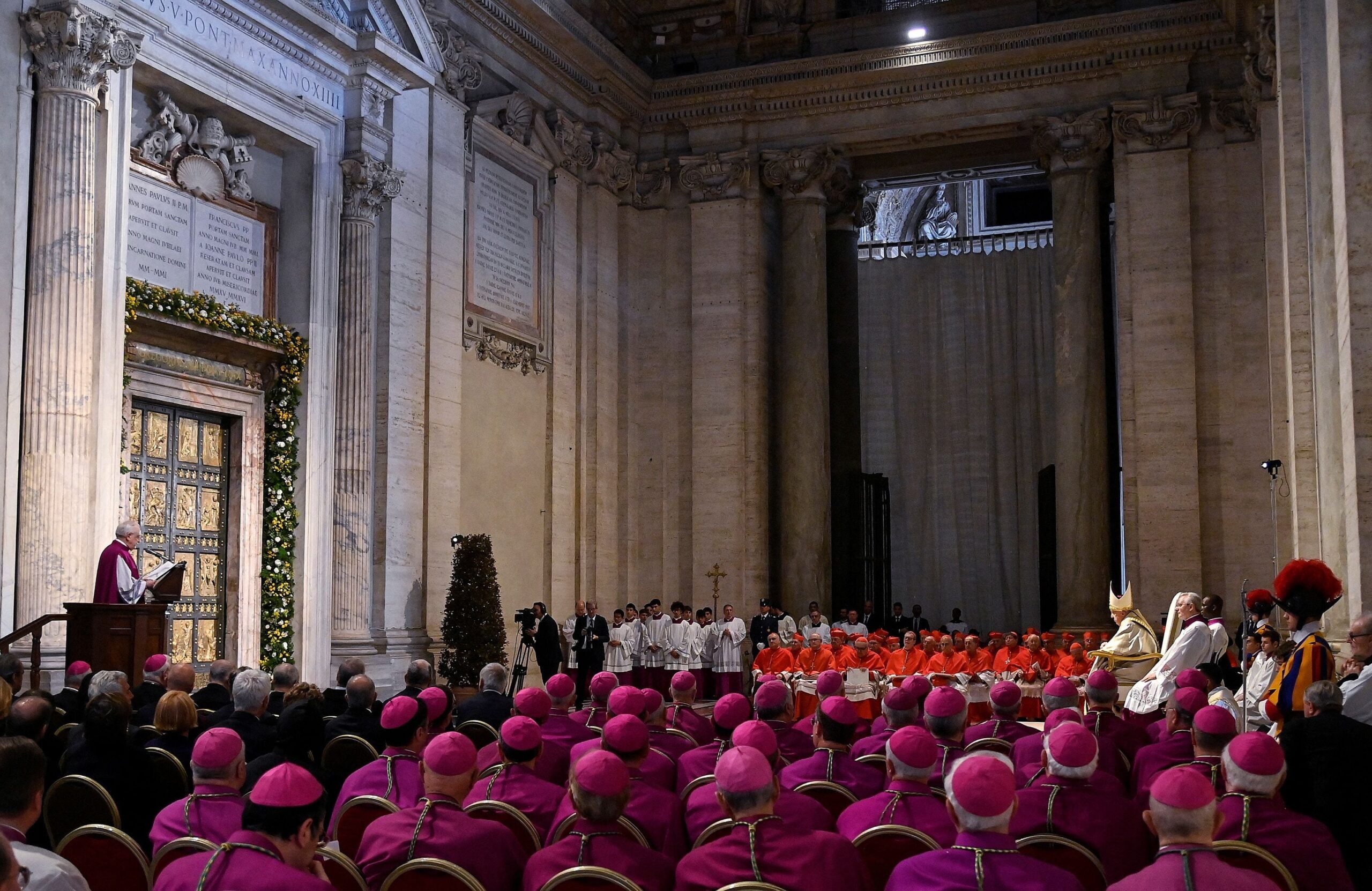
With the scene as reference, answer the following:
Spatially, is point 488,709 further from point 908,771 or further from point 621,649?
point 621,649

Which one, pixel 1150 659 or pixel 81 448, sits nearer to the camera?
pixel 81 448

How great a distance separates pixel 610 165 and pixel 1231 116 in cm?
1012

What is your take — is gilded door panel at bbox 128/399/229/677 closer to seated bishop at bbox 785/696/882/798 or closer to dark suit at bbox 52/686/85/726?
dark suit at bbox 52/686/85/726

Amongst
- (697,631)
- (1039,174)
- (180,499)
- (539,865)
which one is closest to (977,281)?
(1039,174)

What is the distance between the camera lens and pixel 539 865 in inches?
169

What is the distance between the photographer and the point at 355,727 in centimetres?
750

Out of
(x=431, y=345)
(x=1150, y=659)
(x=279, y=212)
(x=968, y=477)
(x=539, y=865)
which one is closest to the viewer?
(x=539, y=865)

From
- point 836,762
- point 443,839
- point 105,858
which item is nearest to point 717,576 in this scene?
point 836,762

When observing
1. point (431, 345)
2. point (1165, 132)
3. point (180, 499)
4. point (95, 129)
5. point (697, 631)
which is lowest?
point (697, 631)

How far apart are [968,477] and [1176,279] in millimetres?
8911

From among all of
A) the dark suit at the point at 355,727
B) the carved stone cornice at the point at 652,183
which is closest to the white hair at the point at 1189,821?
the dark suit at the point at 355,727

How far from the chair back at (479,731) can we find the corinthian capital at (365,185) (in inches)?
395

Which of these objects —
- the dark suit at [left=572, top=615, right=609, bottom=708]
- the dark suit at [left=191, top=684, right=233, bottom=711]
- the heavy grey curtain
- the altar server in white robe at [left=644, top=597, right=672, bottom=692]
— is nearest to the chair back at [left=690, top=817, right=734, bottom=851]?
the dark suit at [left=191, top=684, right=233, bottom=711]

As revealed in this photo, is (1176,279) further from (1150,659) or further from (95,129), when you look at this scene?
(95,129)
